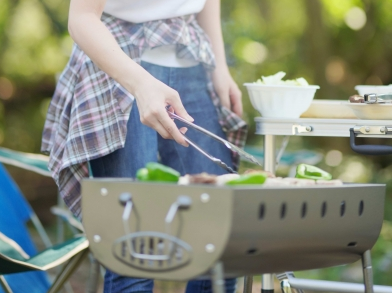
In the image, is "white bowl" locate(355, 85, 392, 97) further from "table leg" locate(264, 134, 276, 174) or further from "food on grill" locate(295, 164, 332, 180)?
"food on grill" locate(295, 164, 332, 180)

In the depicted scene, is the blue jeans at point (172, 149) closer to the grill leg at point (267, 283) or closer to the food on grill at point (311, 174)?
the grill leg at point (267, 283)

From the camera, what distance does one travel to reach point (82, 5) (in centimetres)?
174

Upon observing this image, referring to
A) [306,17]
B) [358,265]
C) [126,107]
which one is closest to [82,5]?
[126,107]

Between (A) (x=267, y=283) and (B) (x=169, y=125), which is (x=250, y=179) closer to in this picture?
(B) (x=169, y=125)

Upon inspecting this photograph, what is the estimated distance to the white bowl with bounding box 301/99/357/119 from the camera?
78.1 inches

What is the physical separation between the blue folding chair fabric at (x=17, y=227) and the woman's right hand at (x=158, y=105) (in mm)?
1287

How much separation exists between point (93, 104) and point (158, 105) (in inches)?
14.5

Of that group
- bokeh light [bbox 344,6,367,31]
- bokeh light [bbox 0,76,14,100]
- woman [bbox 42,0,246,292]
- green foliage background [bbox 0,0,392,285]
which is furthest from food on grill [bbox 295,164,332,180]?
bokeh light [bbox 0,76,14,100]

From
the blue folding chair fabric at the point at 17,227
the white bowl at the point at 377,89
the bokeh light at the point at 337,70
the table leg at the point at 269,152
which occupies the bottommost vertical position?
the blue folding chair fabric at the point at 17,227

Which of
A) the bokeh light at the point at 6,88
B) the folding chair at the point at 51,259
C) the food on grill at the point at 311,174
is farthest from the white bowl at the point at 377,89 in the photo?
the bokeh light at the point at 6,88

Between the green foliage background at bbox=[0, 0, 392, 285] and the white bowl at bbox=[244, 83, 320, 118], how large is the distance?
3411 millimetres

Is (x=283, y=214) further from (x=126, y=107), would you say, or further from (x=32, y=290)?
(x=32, y=290)

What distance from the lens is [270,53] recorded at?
675 cm

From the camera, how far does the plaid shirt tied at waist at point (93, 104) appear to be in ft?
6.01
